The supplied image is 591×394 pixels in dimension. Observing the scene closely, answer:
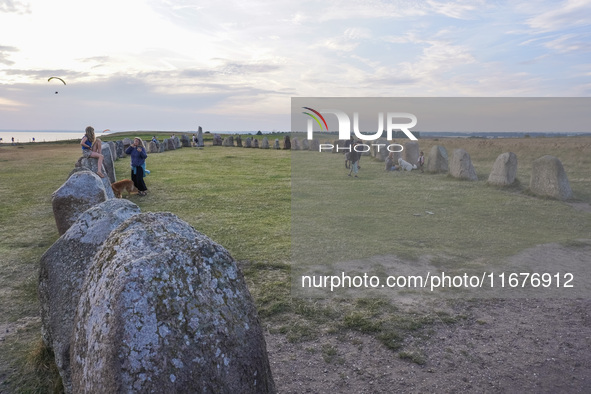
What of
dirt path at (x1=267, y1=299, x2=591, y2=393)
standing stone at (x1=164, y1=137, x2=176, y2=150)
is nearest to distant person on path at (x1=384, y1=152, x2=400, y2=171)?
dirt path at (x1=267, y1=299, x2=591, y2=393)

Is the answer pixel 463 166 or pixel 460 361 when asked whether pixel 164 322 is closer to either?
pixel 460 361

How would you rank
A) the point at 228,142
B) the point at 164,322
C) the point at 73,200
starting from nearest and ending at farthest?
the point at 164,322 < the point at 73,200 < the point at 228,142

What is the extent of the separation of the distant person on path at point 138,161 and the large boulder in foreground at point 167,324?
12.1 metres

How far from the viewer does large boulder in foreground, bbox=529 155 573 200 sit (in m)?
14.5

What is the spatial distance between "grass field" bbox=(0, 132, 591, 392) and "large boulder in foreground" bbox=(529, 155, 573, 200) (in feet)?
1.53

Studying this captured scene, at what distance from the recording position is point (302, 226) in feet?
35.4

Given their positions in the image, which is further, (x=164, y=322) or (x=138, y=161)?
(x=138, y=161)

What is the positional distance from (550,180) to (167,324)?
15200mm

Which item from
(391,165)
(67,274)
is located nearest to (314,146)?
(391,165)

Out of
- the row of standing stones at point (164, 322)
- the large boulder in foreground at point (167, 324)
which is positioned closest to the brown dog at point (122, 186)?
the row of standing stones at point (164, 322)

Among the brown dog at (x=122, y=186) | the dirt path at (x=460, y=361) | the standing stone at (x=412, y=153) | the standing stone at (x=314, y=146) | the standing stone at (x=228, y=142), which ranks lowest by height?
the dirt path at (x=460, y=361)

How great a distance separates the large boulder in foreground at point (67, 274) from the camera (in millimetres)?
4277

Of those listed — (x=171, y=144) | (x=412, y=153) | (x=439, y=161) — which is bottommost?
(x=439, y=161)

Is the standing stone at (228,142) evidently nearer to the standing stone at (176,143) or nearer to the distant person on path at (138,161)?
the standing stone at (176,143)
